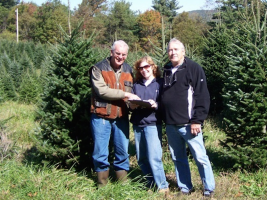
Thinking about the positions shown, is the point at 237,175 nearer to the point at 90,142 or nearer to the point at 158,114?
the point at 158,114

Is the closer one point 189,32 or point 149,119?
point 149,119

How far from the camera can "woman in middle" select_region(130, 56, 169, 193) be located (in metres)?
4.29

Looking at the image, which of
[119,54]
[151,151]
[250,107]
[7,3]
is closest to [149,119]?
[151,151]

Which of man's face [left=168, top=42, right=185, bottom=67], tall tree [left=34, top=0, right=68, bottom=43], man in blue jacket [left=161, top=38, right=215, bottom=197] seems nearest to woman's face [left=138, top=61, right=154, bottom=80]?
man in blue jacket [left=161, top=38, right=215, bottom=197]

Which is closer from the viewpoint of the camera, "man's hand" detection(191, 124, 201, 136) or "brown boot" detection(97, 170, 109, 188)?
"man's hand" detection(191, 124, 201, 136)

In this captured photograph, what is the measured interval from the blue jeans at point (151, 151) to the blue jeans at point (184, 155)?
205 millimetres

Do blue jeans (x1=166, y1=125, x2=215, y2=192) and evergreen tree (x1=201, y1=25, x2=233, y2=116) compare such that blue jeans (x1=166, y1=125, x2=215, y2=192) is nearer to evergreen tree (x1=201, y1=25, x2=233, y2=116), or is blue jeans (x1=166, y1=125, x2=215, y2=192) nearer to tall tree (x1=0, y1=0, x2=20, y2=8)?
evergreen tree (x1=201, y1=25, x2=233, y2=116)

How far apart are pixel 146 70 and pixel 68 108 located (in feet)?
4.75

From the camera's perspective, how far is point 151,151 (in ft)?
14.1

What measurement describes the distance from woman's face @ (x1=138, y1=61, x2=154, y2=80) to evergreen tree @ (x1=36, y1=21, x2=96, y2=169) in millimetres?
1074

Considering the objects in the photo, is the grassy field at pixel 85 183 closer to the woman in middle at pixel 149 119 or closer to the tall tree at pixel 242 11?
the woman in middle at pixel 149 119

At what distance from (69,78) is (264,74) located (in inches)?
118

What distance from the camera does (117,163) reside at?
4656 millimetres

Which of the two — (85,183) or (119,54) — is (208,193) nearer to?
(85,183)
